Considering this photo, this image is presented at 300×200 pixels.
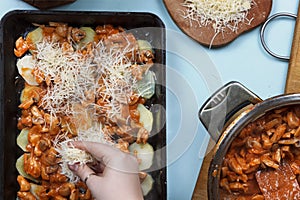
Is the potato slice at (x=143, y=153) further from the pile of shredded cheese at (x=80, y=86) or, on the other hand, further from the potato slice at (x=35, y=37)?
the potato slice at (x=35, y=37)

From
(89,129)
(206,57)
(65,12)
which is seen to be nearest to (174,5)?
(206,57)

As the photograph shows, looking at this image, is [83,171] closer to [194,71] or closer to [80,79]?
[80,79]

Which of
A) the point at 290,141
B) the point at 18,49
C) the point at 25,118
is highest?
→ the point at 18,49

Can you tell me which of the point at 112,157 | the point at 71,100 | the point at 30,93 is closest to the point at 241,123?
the point at 112,157

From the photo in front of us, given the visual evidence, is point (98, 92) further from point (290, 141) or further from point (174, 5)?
point (290, 141)

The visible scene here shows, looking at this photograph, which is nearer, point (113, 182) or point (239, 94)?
point (113, 182)

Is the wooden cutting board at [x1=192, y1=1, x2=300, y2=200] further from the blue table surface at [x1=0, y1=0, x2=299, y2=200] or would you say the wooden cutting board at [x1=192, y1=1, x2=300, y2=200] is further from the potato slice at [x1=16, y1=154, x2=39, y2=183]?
the potato slice at [x1=16, y1=154, x2=39, y2=183]

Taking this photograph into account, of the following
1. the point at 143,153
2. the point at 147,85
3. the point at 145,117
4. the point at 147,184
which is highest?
the point at 147,85
